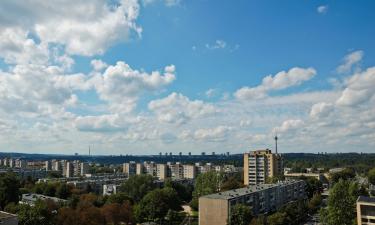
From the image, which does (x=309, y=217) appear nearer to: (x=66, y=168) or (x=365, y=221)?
(x=365, y=221)

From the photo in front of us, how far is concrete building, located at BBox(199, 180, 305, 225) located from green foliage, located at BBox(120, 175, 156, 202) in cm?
2458

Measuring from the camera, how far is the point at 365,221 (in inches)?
1506

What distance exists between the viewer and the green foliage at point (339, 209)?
134ft

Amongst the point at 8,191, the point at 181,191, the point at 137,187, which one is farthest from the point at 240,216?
the point at 8,191

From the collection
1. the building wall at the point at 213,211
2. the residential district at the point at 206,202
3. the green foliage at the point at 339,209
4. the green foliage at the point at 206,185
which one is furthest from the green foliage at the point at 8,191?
the green foliage at the point at 339,209

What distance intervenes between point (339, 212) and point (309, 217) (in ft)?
56.1

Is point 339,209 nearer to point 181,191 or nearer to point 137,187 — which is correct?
point 181,191

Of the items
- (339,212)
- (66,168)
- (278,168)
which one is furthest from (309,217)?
(66,168)

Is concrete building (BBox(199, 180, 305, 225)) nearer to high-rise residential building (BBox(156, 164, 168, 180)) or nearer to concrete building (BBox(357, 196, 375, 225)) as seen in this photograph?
concrete building (BBox(357, 196, 375, 225))

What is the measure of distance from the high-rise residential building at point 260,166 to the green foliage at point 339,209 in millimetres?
39368

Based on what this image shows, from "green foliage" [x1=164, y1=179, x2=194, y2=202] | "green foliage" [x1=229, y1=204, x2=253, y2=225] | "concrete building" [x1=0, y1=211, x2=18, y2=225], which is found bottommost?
"green foliage" [x1=164, y1=179, x2=194, y2=202]

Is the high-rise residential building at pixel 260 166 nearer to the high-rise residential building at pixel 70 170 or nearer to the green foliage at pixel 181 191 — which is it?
the green foliage at pixel 181 191

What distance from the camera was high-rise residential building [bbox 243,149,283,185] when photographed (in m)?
82.8

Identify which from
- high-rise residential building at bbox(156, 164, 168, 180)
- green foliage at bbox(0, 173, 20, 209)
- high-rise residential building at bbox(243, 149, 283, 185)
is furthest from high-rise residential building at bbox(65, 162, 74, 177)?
high-rise residential building at bbox(243, 149, 283, 185)
